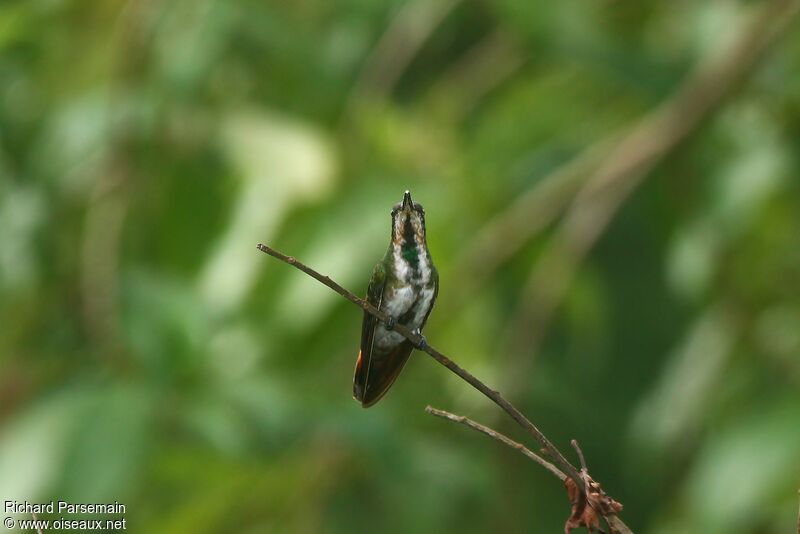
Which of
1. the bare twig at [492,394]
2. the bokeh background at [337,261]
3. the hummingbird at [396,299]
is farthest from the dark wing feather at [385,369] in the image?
the bokeh background at [337,261]

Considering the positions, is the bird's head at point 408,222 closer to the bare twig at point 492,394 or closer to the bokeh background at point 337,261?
the bare twig at point 492,394

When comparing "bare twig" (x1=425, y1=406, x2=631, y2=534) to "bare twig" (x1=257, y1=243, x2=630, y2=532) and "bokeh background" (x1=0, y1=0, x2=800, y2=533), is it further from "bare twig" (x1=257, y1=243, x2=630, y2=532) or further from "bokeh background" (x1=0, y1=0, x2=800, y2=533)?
"bokeh background" (x1=0, y1=0, x2=800, y2=533)

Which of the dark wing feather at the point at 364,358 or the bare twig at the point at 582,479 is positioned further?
the dark wing feather at the point at 364,358

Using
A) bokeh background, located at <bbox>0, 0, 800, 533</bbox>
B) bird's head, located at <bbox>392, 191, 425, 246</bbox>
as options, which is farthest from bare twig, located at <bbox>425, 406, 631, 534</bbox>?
bokeh background, located at <bbox>0, 0, 800, 533</bbox>

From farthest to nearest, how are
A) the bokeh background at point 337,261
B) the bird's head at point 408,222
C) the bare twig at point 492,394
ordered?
the bokeh background at point 337,261 → the bird's head at point 408,222 → the bare twig at point 492,394

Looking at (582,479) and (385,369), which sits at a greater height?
(582,479)

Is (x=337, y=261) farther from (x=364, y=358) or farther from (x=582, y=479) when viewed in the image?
(x=582, y=479)

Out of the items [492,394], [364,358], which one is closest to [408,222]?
[364,358]
